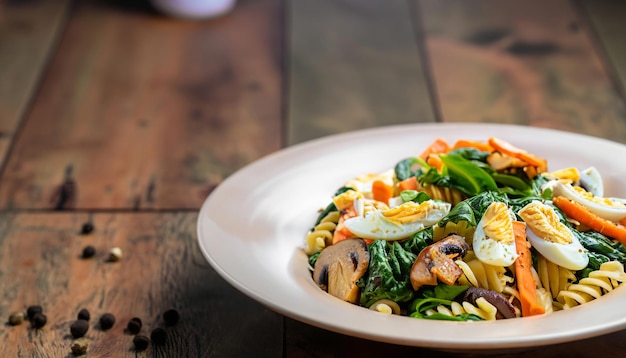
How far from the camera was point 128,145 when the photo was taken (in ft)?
14.0

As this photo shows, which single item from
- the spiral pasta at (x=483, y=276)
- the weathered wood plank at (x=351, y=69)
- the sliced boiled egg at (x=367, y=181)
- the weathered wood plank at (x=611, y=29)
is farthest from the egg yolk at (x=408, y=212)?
the weathered wood plank at (x=611, y=29)

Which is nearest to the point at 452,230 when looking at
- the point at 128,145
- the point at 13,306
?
the point at 13,306

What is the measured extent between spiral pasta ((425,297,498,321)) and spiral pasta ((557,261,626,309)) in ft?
0.73

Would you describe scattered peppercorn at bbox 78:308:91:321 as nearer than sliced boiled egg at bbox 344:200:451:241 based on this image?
No

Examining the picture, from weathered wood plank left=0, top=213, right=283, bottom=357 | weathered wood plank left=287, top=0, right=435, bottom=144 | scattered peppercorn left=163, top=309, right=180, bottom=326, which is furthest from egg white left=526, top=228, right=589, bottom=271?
weathered wood plank left=287, top=0, right=435, bottom=144

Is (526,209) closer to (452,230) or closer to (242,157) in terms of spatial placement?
(452,230)

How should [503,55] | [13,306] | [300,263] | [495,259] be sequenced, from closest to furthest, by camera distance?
1. [495,259]
2. [300,263]
3. [13,306]
4. [503,55]

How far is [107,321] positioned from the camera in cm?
287

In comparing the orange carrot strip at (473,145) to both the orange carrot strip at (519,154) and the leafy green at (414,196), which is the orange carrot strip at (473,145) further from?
the leafy green at (414,196)

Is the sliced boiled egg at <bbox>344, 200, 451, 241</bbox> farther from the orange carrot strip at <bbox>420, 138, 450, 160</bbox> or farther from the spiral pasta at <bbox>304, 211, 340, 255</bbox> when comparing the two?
the orange carrot strip at <bbox>420, 138, 450, 160</bbox>

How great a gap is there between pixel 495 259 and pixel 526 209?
0.23 metres

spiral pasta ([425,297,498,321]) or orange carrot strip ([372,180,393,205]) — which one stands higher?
orange carrot strip ([372,180,393,205])

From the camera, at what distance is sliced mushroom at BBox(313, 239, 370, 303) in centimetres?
254

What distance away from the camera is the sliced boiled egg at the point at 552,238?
2.49 metres
